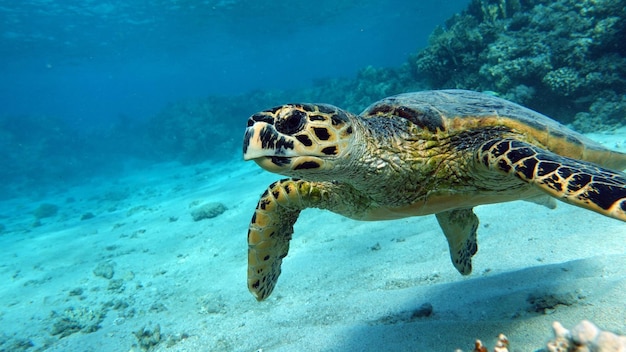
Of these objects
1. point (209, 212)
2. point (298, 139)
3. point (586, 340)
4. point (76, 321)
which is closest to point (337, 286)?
point (298, 139)

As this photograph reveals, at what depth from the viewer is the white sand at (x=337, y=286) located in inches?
103

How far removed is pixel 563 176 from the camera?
1.89 metres

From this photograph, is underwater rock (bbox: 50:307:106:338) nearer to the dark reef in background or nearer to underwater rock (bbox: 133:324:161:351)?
underwater rock (bbox: 133:324:161:351)

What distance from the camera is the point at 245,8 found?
3641 centimetres

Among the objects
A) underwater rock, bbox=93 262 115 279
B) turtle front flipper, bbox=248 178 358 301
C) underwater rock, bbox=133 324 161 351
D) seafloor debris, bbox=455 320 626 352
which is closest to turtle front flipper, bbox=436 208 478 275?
turtle front flipper, bbox=248 178 358 301

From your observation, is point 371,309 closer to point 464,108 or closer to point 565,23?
point 464,108

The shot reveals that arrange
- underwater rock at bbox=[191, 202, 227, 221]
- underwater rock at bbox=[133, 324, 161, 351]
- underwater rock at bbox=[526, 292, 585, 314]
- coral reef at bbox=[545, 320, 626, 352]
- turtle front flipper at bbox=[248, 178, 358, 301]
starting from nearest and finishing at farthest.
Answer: coral reef at bbox=[545, 320, 626, 352], underwater rock at bbox=[526, 292, 585, 314], turtle front flipper at bbox=[248, 178, 358, 301], underwater rock at bbox=[133, 324, 161, 351], underwater rock at bbox=[191, 202, 227, 221]

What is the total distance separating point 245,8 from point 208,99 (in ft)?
40.3

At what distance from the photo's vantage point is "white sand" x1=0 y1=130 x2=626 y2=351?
261cm

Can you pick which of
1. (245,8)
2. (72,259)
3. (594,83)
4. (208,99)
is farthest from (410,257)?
(245,8)

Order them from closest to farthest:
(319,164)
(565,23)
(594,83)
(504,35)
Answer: (319,164) → (594,83) → (565,23) → (504,35)

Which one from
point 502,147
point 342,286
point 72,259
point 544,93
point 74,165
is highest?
point 502,147

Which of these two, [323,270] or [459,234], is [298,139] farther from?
[323,270]

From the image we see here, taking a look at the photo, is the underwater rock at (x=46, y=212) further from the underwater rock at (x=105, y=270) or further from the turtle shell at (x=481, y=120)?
the turtle shell at (x=481, y=120)
